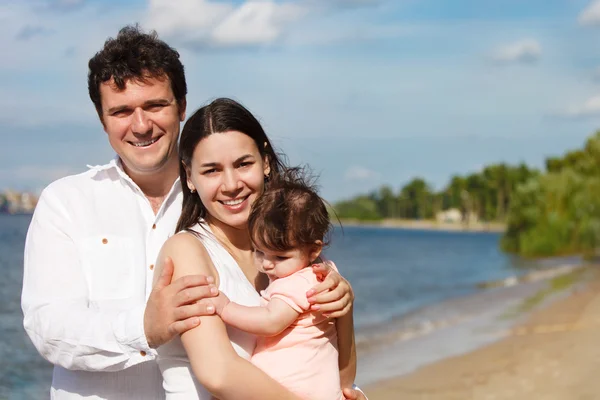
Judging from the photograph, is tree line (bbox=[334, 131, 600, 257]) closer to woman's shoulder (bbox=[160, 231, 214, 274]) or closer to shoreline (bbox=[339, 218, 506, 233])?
woman's shoulder (bbox=[160, 231, 214, 274])

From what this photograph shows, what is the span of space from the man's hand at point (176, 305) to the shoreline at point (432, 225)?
117 metres

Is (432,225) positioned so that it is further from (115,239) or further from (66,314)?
(66,314)

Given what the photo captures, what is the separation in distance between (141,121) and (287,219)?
85 cm

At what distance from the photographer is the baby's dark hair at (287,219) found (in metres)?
2.93

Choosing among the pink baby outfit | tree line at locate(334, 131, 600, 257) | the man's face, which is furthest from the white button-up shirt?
tree line at locate(334, 131, 600, 257)

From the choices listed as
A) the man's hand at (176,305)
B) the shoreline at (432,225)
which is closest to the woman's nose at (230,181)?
the man's hand at (176,305)

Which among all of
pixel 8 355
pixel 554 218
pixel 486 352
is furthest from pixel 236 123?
pixel 554 218

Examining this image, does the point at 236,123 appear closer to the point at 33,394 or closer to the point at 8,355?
the point at 33,394

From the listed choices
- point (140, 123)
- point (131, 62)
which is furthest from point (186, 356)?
point (131, 62)

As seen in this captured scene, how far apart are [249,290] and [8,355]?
1155 cm

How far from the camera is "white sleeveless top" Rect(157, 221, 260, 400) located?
114 inches

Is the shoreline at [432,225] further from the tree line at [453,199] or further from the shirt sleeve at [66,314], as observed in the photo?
the shirt sleeve at [66,314]

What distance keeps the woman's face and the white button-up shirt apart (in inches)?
18.4

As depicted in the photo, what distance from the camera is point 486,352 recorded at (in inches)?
498
